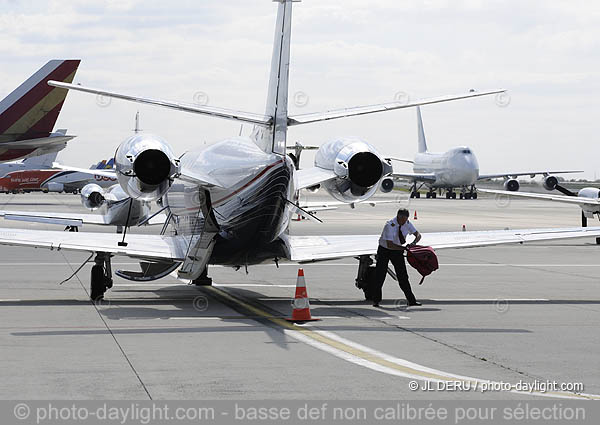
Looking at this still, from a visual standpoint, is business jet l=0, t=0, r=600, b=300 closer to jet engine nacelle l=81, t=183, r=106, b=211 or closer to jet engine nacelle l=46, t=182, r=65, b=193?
jet engine nacelle l=81, t=183, r=106, b=211

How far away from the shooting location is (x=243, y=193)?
15688mm

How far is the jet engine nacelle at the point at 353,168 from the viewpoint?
1505 cm

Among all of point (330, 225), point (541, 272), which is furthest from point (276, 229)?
point (330, 225)

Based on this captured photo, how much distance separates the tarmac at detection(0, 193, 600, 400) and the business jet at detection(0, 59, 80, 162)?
1131 inches

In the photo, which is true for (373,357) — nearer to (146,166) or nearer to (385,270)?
(146,166)

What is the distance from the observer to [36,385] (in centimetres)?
961

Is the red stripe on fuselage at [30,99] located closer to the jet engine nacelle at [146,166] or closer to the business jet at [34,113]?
the business jet at [34,113]

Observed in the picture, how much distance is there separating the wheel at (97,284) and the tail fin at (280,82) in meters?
4.06

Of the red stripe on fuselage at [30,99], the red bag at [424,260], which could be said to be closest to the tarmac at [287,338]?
the red bag at [424,260]

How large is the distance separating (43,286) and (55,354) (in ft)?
30.1

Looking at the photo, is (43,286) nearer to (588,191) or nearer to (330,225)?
(588,191)

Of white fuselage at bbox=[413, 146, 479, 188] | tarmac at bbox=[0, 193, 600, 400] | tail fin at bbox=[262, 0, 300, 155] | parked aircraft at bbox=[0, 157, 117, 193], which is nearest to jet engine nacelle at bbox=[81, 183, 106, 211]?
tarmac at bbox=[0, 193, 600, 400]

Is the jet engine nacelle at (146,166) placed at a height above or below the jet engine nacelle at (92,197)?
above

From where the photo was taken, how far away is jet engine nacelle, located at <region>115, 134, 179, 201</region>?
46.8 ft
